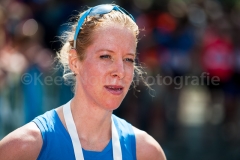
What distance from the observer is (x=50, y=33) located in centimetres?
873

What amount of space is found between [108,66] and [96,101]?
21 centimetres

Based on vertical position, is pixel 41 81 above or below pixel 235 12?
below

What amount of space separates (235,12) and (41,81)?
13.5ft

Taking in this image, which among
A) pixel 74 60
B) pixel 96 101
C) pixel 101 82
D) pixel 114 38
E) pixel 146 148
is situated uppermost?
pixel 114 38

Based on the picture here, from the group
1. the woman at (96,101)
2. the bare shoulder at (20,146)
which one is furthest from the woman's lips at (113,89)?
the bare shoulder at (20,146)

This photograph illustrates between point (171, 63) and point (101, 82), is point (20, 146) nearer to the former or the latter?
point (101, 82)

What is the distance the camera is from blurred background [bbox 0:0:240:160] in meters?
8.05

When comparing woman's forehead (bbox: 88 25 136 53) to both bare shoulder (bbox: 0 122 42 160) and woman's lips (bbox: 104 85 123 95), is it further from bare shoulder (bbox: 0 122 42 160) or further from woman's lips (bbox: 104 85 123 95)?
bare shoulder (bbox: 0 122 42 160)

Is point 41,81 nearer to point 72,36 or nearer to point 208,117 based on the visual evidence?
point 208,117

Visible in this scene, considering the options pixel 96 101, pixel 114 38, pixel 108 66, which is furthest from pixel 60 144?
pixel 114 38

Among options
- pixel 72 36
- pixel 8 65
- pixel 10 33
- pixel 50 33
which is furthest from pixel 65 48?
pixel 50 33

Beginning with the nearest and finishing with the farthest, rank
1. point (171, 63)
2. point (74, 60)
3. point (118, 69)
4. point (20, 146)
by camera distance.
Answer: point (20, 146), point (118, 69), point (74, 60), point (171, 63)

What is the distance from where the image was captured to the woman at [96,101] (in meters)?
2.86

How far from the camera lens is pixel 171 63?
8.89 meters
